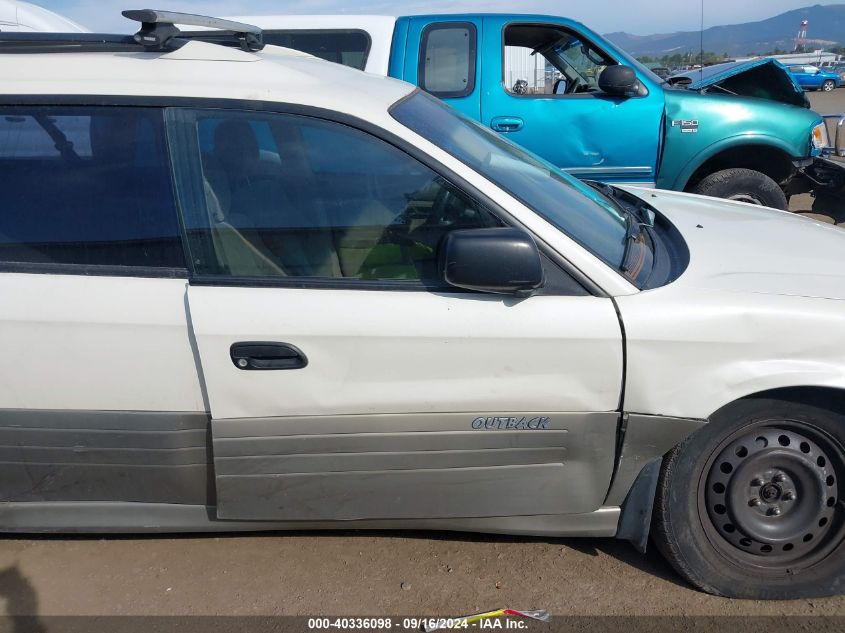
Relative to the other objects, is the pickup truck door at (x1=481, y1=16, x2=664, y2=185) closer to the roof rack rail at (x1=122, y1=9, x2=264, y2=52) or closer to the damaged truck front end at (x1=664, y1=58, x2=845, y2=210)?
the damaged truck front end at (x1=664, y1=58, x2=845, y2=210)

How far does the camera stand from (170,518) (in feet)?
8.29

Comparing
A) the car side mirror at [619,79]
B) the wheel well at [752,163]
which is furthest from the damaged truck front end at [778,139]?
the car side mirror at [619,79]

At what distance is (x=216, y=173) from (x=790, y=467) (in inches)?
84.3

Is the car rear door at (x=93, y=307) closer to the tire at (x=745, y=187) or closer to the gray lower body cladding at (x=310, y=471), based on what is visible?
the gray lower body cladding at (x=310, y=471)

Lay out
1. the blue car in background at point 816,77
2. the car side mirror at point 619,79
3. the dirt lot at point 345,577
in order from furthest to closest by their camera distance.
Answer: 1. the blue car in background at point 816,77
2. the car side mirror at point 619,79
3. the dirt lot at point 345,577

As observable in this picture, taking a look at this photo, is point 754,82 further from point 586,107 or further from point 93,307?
point 93,307

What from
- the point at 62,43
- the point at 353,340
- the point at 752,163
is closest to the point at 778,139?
the point at 752,163

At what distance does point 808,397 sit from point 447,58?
417 cm

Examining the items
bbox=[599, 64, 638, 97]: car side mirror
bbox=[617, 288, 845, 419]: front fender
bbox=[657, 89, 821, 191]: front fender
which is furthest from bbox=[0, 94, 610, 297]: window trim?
bbox=[657, 89, 821, 191]: front fender

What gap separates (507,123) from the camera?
5.64 meters

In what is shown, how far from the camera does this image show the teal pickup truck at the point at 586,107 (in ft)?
18.5

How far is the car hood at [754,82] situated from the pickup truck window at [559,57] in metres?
0.89

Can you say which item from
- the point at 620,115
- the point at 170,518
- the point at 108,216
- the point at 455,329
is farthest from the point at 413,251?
the point at 620,115

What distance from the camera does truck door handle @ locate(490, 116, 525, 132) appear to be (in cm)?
564
